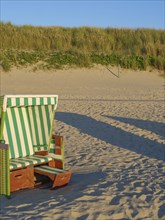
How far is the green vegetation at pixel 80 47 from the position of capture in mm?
26094

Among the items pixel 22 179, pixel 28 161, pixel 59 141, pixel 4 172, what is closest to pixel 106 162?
pixel 59 141

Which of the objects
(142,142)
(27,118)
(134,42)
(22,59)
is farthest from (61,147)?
(134,42)

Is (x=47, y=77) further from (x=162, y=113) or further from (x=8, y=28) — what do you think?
(x=162, y=113)

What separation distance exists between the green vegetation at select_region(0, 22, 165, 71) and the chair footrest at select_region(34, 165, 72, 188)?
1879cm

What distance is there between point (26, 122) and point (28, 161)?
2.32ft

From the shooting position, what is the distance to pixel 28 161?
20.7ft

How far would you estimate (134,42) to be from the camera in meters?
30.4

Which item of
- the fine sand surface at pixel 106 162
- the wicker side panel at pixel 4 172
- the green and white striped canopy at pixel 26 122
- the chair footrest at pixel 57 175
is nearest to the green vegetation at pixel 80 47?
the fine sand surface at pixel 106 162

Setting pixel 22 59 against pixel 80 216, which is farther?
pixel 22 59

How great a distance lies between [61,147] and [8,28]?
80.3 feet

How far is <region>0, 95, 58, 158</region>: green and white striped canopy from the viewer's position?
625 cm

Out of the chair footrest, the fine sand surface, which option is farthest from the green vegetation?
the chair footrest

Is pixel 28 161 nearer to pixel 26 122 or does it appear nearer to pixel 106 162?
pixel 26 122

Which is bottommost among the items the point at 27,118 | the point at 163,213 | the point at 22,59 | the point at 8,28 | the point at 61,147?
the point at 163,213
